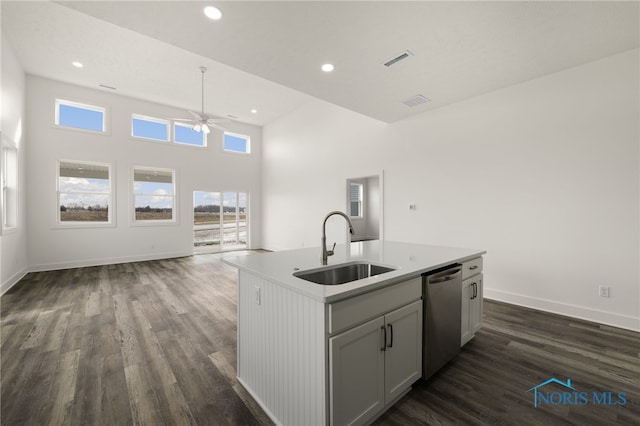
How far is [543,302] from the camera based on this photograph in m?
3.43

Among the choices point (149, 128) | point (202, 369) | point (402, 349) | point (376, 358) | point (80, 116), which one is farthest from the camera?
Answer: point (149, 128)

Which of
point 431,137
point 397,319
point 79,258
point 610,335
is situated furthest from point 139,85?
point 610,335

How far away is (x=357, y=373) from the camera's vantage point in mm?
1444

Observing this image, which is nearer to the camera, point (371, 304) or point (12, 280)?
point (371, 304)

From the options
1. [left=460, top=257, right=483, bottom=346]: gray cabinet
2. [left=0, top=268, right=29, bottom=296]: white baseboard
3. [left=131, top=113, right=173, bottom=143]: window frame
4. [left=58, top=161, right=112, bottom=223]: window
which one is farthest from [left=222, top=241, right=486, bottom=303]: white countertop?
[left=131, top=113, right=173, bottom=143]: window frame

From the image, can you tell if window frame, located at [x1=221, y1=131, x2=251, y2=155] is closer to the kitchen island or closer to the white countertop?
the white countertop

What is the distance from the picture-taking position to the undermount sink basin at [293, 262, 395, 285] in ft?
6.16

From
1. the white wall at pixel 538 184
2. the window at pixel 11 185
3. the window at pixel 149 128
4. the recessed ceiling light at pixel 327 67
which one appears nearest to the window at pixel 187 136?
the window at pixel 149 128

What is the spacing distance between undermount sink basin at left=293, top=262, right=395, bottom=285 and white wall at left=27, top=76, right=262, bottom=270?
21.9ft

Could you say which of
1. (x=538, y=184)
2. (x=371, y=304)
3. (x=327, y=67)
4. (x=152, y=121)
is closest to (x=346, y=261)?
(x=371, y=304)

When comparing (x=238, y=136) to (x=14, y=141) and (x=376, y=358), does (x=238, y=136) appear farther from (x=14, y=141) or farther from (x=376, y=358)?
(x=376, y=358)

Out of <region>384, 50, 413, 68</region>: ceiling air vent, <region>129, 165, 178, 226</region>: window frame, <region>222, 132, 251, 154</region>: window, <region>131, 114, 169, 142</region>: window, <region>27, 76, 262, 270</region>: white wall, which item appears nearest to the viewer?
<region>384, 50, 413, 68</region>: ceiling air vent

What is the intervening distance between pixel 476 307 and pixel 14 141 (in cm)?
728

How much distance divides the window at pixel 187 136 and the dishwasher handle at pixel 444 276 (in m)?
7.45
